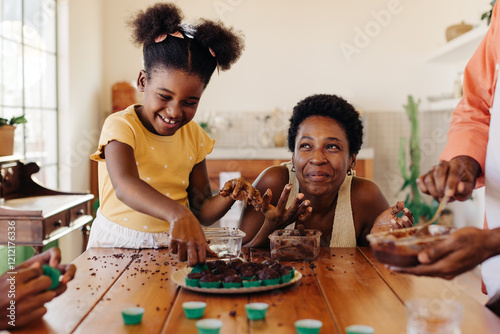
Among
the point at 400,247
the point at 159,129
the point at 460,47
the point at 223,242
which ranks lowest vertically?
the point at 223,242

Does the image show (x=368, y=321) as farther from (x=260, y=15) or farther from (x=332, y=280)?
(x=260, y=15)

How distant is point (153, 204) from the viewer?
4.58 feet

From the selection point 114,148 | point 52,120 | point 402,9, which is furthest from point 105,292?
point 402,9

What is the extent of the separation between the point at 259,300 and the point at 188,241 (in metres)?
0.23

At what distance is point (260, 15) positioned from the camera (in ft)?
17.2

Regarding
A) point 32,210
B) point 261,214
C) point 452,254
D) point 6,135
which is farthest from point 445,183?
point 6,135

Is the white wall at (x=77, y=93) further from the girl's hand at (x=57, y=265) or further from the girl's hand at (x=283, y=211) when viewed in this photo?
the girl's hand at (x=57, y=265)

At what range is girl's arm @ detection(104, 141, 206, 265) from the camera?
1.26m

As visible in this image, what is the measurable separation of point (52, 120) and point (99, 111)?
89 cm

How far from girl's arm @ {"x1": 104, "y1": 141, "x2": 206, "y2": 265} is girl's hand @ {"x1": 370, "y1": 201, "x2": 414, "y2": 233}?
65 cm

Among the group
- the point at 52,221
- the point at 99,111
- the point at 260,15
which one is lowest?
the point at 52,221

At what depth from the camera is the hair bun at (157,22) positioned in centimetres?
170

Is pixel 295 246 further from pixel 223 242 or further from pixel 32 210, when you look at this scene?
pixel 32 210

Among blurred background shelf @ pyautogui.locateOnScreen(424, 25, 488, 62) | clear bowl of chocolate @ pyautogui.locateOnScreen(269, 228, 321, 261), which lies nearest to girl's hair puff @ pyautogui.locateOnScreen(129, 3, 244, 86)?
clear bowl of chocolate @ pyautogui.locateOnScreen(269, 228, 321, 261)
